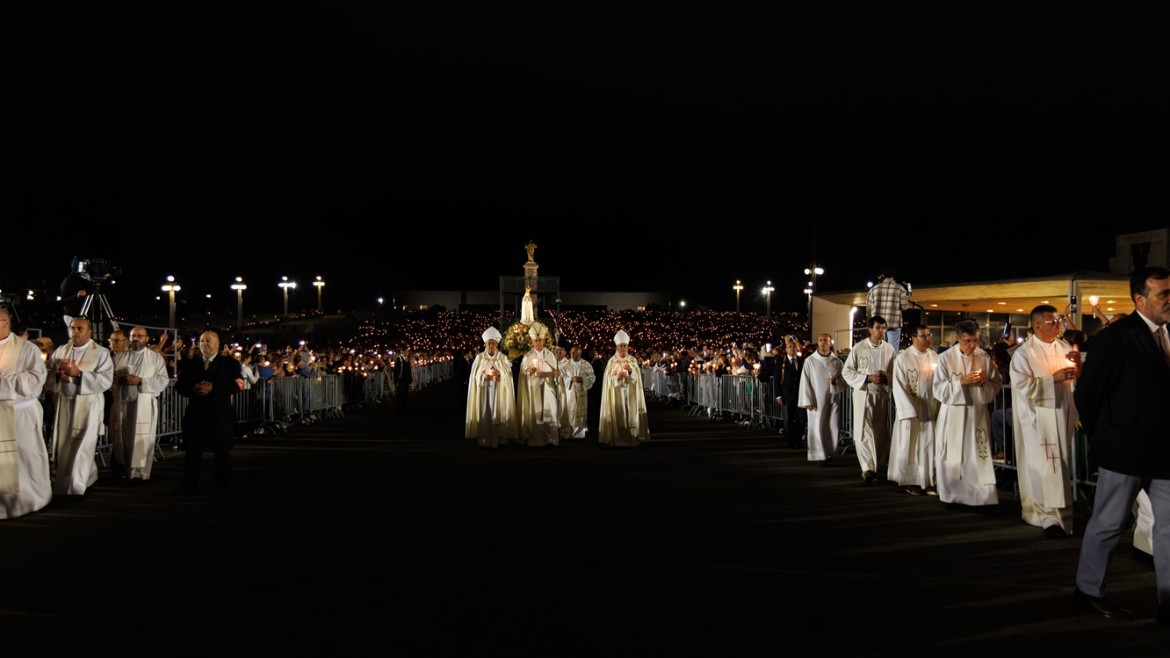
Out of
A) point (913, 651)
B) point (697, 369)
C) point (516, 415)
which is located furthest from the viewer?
point (697, 369)

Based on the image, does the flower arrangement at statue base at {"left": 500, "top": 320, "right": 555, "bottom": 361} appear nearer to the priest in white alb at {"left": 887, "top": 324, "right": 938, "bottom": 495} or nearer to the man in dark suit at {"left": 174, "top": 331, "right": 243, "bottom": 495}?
the man in dark suit at {"left": 174, "top": 331, "right": 243, "bottom": 495}

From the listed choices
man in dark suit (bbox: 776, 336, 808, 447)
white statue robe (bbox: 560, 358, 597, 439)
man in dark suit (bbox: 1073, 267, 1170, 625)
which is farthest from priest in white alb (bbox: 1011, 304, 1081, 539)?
white statue robe (bbox: 560, 358, 597, 439)

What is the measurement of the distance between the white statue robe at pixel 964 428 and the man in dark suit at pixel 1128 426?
4287mm

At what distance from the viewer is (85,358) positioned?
12.2 meters

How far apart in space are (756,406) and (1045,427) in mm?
14371

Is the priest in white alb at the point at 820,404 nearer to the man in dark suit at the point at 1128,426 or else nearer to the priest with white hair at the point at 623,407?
the priest with white hair at the point at 623,407

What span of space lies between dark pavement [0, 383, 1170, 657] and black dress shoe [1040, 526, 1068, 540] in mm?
168

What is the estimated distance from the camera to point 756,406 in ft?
77.8

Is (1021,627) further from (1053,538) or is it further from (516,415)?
(516,415)

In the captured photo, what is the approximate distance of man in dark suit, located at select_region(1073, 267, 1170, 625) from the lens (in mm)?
6113

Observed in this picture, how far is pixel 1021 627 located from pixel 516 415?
14.1 meters

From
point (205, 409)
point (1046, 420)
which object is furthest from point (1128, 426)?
point (205, 409)

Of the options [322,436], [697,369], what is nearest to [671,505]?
[322,436]

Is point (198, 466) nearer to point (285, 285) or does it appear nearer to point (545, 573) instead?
point (545, 573)
